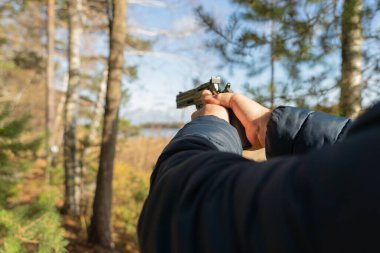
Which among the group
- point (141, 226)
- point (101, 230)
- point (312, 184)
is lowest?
point (101, 230)

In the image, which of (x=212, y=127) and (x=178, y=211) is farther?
(x=212, y=127)

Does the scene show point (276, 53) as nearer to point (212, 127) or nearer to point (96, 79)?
point (212, 127)

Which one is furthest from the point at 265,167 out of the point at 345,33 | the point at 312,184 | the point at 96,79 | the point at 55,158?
the point at 96,79

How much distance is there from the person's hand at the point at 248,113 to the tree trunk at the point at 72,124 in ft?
25.3

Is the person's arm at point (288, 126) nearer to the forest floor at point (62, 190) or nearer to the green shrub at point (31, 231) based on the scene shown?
the green shrub at point (31, 231)

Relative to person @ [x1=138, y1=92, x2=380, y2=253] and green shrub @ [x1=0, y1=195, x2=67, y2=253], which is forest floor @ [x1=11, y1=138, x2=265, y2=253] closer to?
green shrub @ [x1=0, y1=195, x2=67, y2=253]

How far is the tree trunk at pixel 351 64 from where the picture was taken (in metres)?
3.25

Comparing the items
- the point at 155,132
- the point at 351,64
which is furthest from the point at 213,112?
the point at 155,132

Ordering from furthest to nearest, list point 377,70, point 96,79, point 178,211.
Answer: point 96,79 → point 377,70 → point 178,211

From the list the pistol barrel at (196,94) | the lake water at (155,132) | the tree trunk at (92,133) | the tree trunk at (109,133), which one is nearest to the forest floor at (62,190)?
the lake water at (155,132)

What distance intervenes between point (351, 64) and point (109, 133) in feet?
13.1

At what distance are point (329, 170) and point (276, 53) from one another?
3596 mm

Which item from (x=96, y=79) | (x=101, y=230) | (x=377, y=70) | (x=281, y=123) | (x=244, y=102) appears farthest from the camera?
(x=96, y=79)

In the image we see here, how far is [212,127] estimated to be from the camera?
827 millimetres
